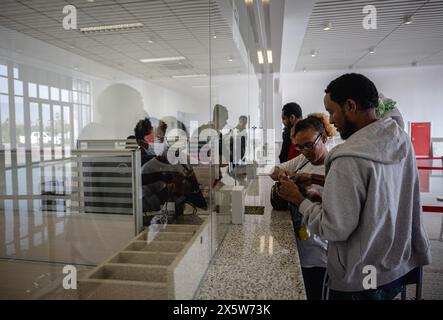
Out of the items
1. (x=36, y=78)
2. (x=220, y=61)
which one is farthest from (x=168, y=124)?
(x=220, y=61)

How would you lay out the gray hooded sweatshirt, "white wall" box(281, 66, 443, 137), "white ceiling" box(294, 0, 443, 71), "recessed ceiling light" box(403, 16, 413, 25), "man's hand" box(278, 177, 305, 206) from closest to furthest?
the gray hooded sweatshirt, "man's hand" box(278, 177, 305, 206), "white ceiling" box(294, 0, 443, 71), "recessed ceiling light" box(403, 16, 413, 25), "white wall" box(281, 66, 443, 137)

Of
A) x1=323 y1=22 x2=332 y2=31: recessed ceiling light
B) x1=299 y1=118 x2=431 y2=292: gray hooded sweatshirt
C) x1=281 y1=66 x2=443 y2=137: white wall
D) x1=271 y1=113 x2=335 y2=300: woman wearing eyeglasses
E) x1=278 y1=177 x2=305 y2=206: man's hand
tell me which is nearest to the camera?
x1=299 y1=118 x2=431 y2=292: gray hooded sweatshirt

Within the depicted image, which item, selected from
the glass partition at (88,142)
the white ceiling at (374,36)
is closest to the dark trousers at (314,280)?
the glass partition at (88,142)

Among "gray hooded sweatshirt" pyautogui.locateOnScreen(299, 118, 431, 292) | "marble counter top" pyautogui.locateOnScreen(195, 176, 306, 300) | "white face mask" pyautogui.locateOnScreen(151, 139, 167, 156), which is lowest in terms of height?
"marble counter top" pyautogui.locateOnScreen(195, 176, 306, 300)

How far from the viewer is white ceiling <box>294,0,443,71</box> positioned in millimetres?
4094

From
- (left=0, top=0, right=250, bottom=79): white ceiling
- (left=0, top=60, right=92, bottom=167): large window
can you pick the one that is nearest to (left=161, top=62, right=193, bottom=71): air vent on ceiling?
(left=0, top=0, right=250, bottom=79): white ceiling

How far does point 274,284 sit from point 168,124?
1.77 feet

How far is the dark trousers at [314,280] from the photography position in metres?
1.26

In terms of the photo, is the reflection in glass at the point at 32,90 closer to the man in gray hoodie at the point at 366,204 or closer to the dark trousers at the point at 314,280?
the man in gray hoodie at the point at 366,204

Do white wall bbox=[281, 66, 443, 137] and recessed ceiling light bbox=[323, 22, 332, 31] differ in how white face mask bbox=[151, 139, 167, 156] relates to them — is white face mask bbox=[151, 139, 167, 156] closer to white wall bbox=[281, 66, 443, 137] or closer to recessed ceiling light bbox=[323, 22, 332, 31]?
recessed ceiling light bbox=[323, 22, 332, 31]

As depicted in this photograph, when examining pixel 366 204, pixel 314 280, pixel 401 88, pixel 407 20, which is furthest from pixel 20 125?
pixel 401 88

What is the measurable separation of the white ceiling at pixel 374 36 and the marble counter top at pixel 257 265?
11.5ft

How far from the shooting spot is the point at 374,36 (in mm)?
5469

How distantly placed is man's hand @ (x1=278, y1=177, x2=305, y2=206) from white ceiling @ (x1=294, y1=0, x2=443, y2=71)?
3.62m
